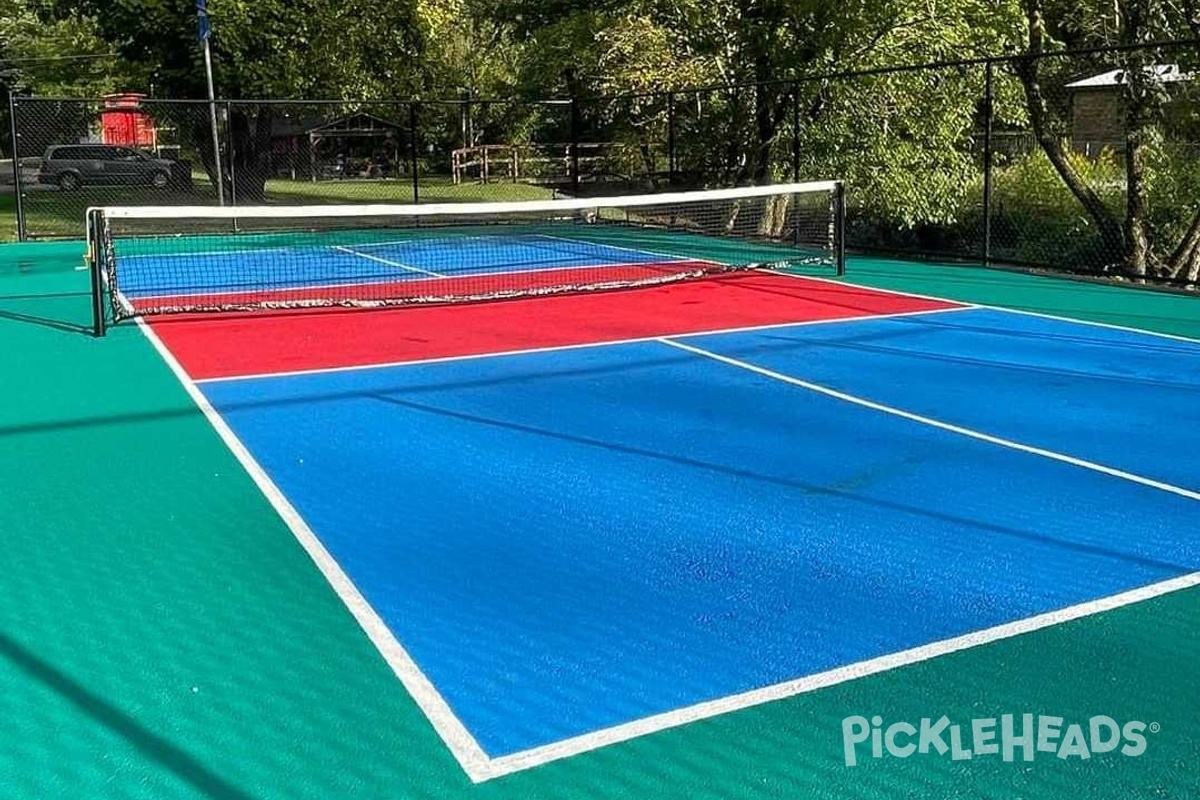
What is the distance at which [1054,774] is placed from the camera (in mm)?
3533

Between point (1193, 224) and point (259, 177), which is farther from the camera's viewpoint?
point (259, 177)

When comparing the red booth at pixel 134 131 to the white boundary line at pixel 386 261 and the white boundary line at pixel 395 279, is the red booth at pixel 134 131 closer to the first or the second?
the white boundary line at pixel 386 261

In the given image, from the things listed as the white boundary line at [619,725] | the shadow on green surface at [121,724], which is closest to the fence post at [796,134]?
the white boundary line at [619,725]

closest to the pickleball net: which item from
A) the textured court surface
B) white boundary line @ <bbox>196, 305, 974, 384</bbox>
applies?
white boundary line @ <bbox>196, 305, 974, 384</bbox>

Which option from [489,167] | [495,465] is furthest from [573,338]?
[489,167]

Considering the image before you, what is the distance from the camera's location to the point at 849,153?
65.3ft

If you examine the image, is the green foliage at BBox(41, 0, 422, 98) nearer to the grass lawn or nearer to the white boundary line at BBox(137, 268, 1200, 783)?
the grass lawn

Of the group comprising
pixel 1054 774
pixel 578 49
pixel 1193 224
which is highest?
pixel 578 49

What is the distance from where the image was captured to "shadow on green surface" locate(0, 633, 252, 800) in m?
3.51

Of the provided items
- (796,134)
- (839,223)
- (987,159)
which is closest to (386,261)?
(796,134)

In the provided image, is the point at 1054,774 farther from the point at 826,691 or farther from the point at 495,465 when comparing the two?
the point at 495,465

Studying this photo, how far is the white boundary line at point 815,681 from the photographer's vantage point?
3693mm

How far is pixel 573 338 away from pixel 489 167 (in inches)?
1158

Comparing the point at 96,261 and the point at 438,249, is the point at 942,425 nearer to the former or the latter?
the point at 96,261
